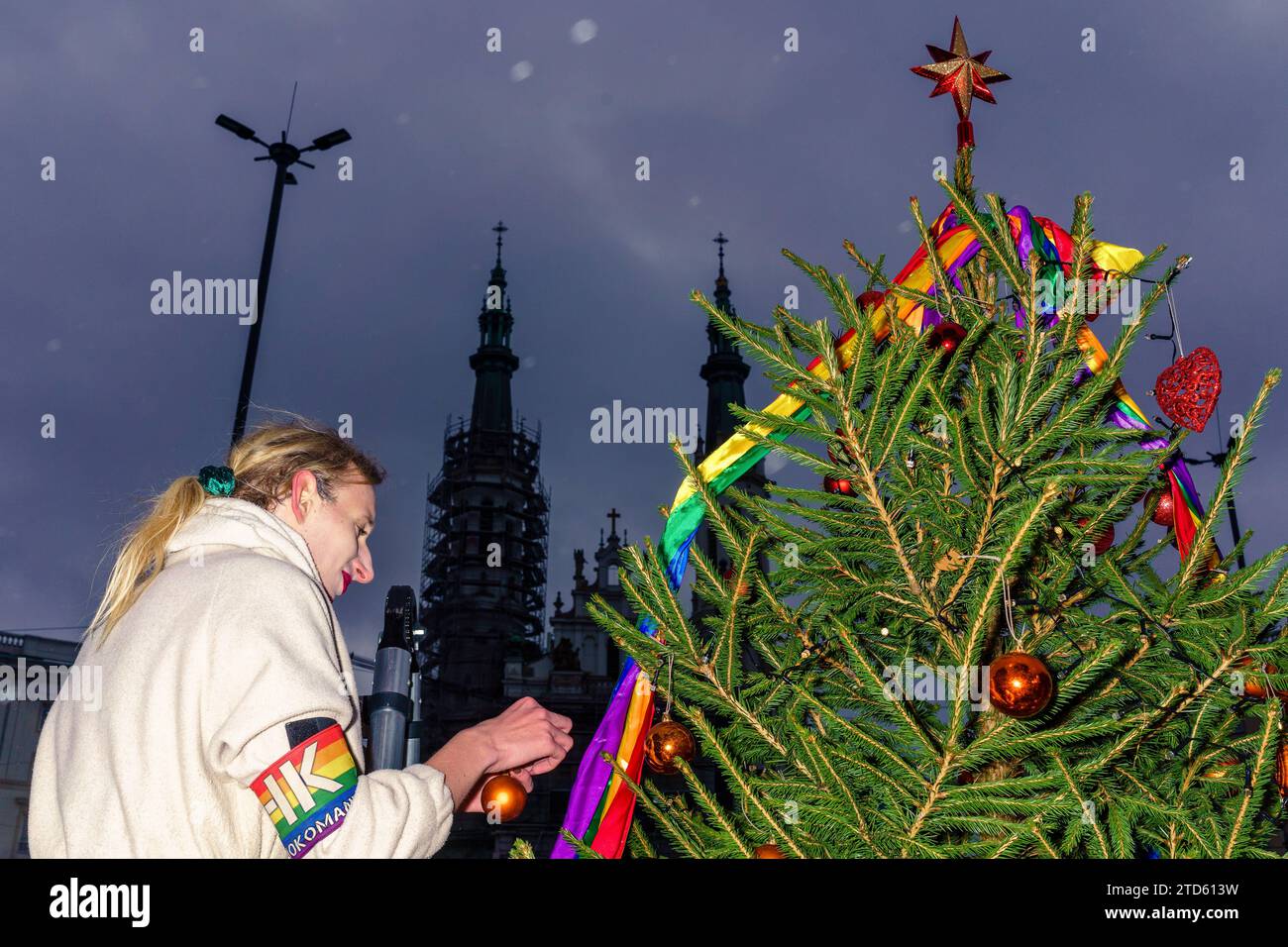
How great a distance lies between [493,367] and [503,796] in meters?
55.0

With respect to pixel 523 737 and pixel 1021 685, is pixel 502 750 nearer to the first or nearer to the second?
pixel 523 737

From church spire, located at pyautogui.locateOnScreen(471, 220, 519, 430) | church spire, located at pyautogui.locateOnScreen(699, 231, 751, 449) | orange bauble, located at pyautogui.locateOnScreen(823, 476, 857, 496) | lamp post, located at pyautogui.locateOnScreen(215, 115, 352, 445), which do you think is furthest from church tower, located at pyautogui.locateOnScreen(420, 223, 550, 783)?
orange bauble, located at pyautogui.locateOnScreen(823, 476, 857, 496)

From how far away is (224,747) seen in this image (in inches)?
70.3

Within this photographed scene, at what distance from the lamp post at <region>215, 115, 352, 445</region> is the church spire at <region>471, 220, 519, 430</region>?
39956 mm

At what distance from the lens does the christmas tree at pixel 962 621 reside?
2107mm

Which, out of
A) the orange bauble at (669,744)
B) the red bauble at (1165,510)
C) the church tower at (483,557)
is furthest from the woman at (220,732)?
the church tower at (483,557)

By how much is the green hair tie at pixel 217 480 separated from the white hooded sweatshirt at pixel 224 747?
0.96ft

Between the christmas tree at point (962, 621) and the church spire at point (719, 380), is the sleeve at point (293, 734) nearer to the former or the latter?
the christmas tree at point (962, 621)

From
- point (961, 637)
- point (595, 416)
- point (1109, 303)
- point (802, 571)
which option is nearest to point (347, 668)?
point (802, 571)

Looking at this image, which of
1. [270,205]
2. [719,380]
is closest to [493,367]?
[719,380]

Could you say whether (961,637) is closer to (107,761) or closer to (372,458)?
(372,458)

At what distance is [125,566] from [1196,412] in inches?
113

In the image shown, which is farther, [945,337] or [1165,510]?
[1165,510]

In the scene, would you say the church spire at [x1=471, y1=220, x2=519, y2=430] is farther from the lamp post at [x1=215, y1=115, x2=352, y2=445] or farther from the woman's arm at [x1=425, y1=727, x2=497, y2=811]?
the woman's arm at [x1=425, y1=727, x2=497, y2=811]
